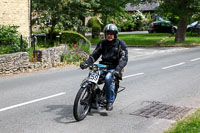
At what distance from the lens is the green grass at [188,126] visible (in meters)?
5.80

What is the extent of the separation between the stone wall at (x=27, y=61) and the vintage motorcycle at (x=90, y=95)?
23.4 ft

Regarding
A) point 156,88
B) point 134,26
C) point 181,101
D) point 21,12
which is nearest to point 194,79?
point 156,88

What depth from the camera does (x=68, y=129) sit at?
6.30 m

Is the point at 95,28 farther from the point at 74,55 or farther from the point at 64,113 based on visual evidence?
the point at 64,113

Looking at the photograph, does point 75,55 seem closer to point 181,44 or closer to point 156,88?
point 156,88

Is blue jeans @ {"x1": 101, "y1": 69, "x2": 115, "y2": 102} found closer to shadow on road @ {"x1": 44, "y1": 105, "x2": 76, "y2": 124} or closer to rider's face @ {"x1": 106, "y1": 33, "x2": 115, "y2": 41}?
rider's face @ {"x1": 106, "y1": 33, "x2": 115, "y2": 41}

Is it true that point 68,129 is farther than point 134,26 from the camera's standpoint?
No

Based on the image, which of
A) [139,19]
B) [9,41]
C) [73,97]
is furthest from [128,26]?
[73,97]

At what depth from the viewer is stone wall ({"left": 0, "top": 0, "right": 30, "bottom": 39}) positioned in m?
20.4

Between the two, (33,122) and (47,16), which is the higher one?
(47,16)

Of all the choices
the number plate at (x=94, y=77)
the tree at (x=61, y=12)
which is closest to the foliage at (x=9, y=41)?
the tree at (x=61, y=12)

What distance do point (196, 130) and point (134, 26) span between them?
5000 centimetres

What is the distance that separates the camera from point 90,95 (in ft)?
22.8

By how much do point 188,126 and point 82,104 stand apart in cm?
206
